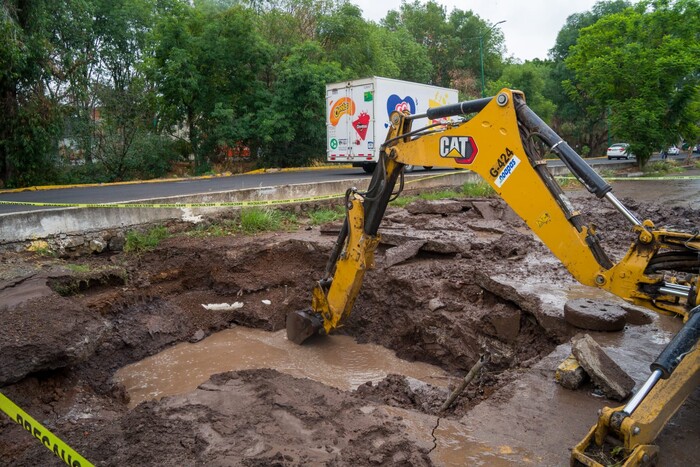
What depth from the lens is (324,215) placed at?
31.7ft

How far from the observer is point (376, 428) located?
3.43 meters

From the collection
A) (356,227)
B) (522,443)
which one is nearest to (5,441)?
(356,227)

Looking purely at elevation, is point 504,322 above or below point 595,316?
below

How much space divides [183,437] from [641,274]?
10.6ft

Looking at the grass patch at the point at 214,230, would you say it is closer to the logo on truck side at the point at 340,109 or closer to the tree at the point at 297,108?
the logo on truck side at the point at 340,109

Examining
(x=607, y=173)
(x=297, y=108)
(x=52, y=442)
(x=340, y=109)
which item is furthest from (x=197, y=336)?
(x=607, y=173)

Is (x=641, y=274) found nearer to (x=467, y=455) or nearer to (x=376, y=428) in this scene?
(x=467, y=455)

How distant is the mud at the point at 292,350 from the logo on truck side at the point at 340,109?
29.2ft

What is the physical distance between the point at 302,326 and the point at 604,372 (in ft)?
10.9

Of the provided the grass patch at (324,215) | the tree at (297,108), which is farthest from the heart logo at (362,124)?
the grass patch at (324,215)

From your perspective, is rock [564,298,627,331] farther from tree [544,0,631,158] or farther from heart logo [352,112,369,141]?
tree [544,0,631,158]

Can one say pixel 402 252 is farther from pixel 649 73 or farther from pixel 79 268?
pixel 649 73

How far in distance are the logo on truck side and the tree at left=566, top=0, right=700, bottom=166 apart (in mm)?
9967

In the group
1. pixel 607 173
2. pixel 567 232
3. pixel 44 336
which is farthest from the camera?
pixel 607 173
